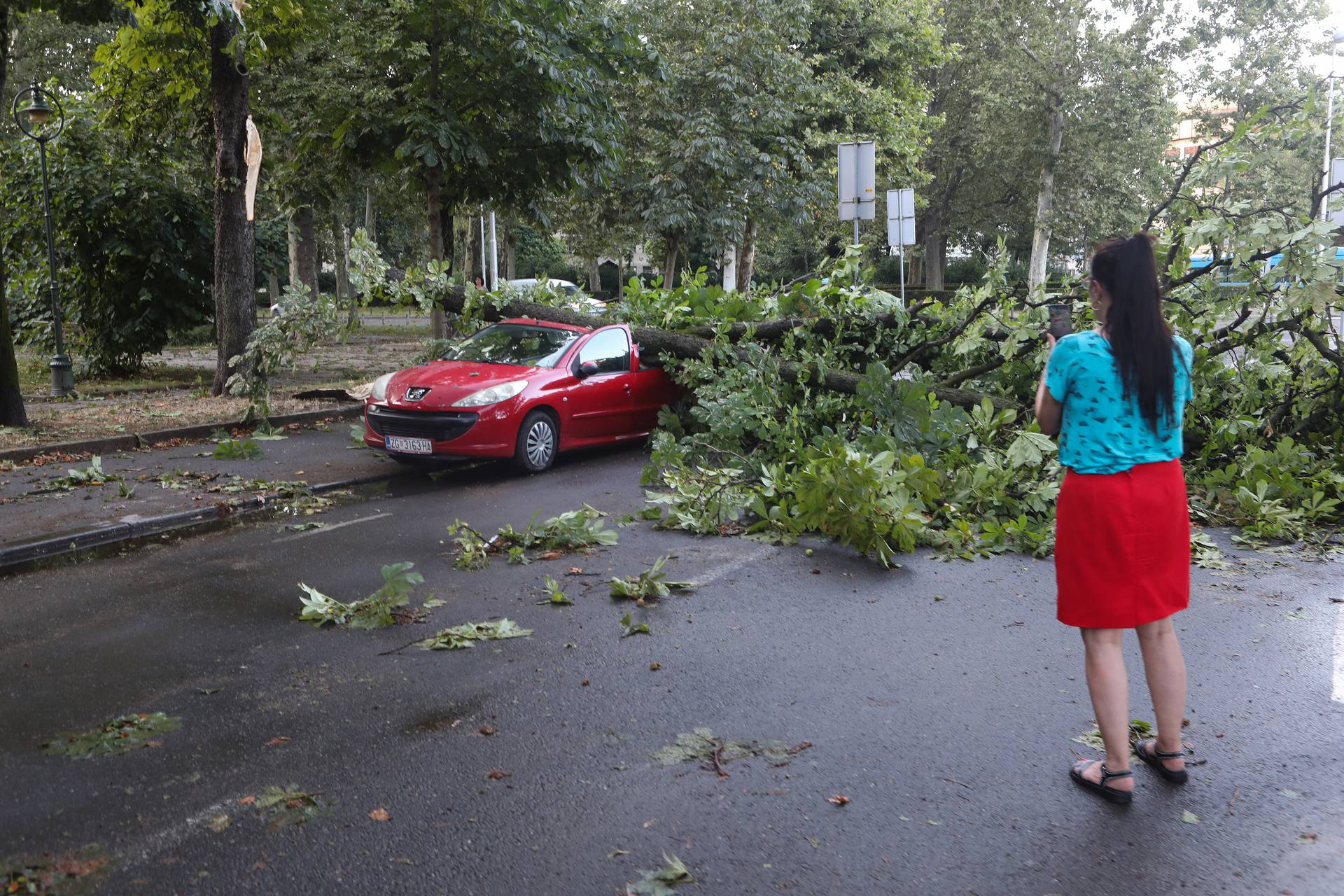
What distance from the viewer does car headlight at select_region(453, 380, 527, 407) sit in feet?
33.0

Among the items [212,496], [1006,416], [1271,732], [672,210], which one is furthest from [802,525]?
[672,210]

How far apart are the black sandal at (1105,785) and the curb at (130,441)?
1039 cm

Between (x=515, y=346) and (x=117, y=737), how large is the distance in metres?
7.48

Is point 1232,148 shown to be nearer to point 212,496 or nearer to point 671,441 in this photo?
point 671,441

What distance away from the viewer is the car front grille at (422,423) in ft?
32.8

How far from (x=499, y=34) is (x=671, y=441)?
9.27 metres

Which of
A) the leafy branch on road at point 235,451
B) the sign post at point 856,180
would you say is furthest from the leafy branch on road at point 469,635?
the sign post at point 856,180

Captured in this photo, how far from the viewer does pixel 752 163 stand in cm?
2536

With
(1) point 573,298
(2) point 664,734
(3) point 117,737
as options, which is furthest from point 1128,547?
(1) point 573,298

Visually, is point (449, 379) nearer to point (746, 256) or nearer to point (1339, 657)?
point (1339, 657)

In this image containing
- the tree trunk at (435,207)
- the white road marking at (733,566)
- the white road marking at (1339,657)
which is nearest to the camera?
the white road marking at (1339,657)

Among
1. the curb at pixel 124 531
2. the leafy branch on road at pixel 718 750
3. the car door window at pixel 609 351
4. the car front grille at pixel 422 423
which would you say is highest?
the car door window at pixel 609 351

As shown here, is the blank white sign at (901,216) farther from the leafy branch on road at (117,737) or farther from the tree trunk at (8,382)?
the leafy branch on road at (117,737)

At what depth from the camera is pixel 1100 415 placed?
142 inches
